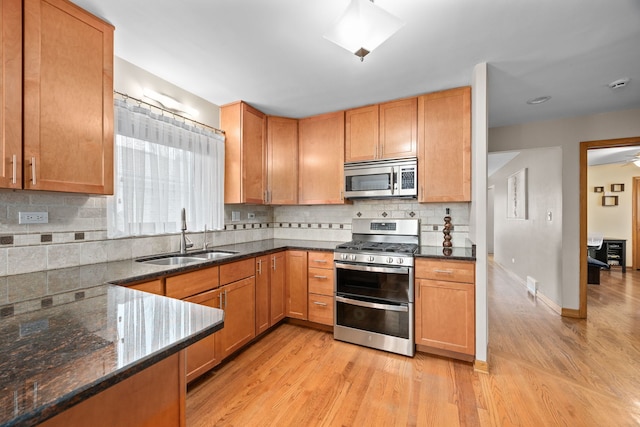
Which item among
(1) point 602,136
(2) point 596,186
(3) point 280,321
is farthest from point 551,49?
(2) point 596,186

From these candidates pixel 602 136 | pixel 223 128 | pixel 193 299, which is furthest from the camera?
pixel 602 136

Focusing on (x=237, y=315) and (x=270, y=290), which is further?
(x=270, y=290)

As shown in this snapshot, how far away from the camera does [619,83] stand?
2477 millimetres

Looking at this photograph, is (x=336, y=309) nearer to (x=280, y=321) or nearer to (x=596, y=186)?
(x=280, y=321)

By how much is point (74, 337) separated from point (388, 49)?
2.28 m

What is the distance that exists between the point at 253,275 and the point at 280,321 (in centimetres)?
84

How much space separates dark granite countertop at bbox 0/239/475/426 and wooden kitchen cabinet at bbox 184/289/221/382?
0.66 m

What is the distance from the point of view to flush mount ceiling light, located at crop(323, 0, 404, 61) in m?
1.34

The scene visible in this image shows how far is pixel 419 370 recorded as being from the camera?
87.5 inches

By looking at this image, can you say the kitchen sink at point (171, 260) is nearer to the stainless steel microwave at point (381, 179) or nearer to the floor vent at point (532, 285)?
the stainless steel microwave at point (381, 179)

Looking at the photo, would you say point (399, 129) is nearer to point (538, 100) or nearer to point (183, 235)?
point (538, 100)

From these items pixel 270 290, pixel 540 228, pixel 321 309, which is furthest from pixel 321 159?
pixel 540 228

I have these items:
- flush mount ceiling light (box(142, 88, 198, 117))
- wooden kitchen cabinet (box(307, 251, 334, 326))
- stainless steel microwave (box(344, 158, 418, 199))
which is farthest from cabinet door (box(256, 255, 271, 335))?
flush mount ceiling light (box(142, 88, 198, 117))

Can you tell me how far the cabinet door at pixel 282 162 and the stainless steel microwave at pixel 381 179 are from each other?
27.1 inches
